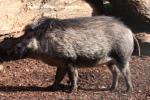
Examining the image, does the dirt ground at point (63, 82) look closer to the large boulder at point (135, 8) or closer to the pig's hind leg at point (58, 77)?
the pig's hind leg at point (58, 77)

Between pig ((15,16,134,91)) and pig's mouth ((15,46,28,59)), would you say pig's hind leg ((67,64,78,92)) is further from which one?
pig's mouth ((15,46,28,59))

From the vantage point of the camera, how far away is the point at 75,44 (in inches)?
291

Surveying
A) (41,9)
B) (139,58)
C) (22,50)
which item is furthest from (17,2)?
(139,58)

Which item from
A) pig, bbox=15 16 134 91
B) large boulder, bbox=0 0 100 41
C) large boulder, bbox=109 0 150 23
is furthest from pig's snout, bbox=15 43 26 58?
large boulder, bbox=109 0 150 23

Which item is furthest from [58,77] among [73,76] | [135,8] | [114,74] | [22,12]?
[135,8]

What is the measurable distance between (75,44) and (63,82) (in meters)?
0.87

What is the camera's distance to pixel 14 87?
770cm

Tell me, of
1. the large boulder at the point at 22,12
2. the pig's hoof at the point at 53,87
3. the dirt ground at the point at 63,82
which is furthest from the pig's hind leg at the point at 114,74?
the large boulder at the point at 22,12

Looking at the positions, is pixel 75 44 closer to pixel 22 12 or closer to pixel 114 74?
pixel 114 74

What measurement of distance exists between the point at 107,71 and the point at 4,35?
170 centimetres

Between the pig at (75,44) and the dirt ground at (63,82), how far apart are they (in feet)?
1.14

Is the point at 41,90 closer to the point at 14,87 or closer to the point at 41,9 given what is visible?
the point at 14,87

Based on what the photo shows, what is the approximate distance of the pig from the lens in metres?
7.36

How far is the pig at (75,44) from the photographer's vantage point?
7.36 meters
